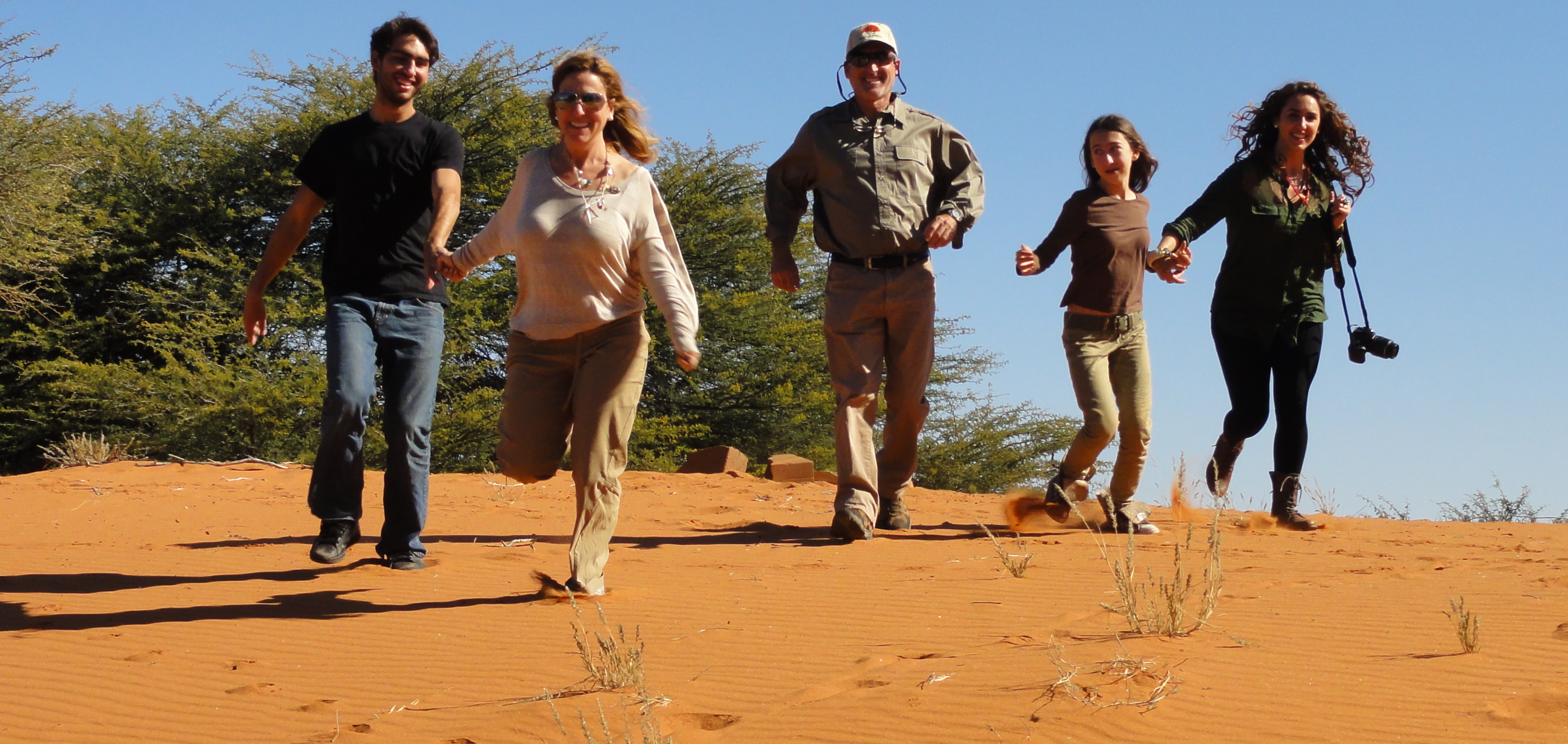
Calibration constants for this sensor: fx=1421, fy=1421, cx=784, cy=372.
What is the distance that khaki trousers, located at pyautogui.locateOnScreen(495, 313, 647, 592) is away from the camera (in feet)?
16.4

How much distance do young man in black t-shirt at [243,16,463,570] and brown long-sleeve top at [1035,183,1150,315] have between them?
2.99m

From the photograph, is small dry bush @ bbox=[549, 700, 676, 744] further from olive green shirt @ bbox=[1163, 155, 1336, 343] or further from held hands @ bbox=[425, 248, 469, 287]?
olive green shirt @ bbox=[1163, 155, 1336, 343]

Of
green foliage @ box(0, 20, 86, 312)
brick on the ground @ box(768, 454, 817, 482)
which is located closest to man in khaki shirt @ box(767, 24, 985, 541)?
brick on the ground @ box(768, 454, 817, 482)

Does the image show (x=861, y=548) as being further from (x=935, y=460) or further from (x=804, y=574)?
(x=935, y=460)

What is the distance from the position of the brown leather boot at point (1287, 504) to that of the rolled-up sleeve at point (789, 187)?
2934mm

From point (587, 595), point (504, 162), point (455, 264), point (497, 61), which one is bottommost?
point (587, 595)

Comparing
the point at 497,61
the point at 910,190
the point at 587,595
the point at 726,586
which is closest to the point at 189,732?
the point at 587,595

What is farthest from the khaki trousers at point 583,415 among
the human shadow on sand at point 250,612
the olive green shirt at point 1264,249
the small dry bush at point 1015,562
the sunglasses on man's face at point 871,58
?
the olive green shirt at point 1264,249

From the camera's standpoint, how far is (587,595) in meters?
5.13

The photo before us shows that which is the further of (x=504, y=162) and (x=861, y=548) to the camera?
(x=504, y=162)

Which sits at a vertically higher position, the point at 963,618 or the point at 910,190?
the point at 910,190

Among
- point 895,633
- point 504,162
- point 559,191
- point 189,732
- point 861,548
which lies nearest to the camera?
point 189,732

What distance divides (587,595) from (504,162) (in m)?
16.3

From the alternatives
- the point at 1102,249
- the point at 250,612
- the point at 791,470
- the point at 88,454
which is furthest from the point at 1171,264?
the point at 88,454
